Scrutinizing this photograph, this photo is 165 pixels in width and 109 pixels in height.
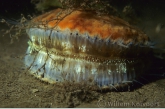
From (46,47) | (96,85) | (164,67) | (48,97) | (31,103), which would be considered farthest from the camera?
(164,67)

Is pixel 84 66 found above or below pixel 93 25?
below

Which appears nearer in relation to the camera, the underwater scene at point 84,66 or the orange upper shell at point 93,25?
the underwater scene at point 84,66

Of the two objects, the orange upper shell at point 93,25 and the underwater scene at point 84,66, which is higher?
the orange upper shell at point 93,25

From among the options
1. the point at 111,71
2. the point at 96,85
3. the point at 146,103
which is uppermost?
the point at 111,71

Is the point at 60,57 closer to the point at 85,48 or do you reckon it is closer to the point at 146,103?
the point at 85,48

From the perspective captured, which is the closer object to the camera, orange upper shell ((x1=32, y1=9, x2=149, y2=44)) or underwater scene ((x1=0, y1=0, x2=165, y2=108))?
underwater scene ((x1=0, y1=0, x2=165, y2=108))

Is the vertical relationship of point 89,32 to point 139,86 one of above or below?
above

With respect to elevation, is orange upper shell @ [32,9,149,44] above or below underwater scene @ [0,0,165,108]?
above

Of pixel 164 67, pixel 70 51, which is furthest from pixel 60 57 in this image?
pixel 164 67
